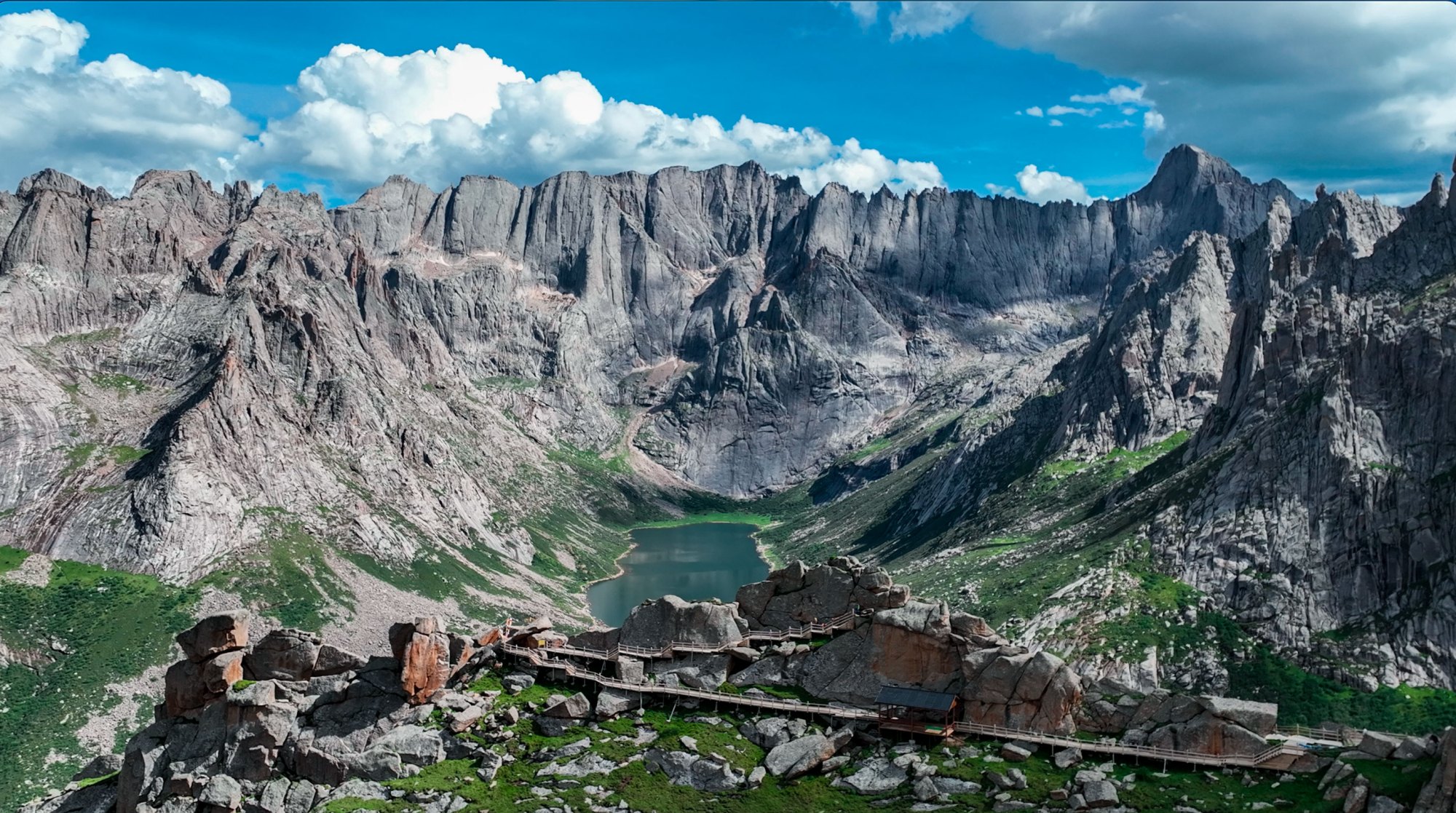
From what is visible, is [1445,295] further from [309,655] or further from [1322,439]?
[309,655]

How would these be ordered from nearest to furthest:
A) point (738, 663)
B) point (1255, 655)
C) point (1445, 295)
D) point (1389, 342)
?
1. point (738, 663)
2. point (1255, 655)
3. point (1389, 342)
4. point (1445, 295)

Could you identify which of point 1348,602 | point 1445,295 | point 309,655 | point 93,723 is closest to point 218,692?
point 309,655

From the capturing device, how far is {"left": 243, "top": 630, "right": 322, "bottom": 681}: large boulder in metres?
94.6

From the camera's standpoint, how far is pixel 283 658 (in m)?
95.1

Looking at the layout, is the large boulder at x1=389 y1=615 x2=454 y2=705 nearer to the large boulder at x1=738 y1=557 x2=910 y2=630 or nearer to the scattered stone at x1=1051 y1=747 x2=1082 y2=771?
the large boulder at x1=738 y1=557 x2=910 y2=630

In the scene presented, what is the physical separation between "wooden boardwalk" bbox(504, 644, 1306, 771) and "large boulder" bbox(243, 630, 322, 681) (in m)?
15.6

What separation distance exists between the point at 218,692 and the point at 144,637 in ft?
392

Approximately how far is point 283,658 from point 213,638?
20.4 ft

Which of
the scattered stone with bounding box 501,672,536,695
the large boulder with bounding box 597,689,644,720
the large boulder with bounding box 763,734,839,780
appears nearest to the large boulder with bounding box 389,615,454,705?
the scattered stone with bounding box 501,672,536,695

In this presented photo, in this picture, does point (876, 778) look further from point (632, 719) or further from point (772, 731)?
point (632, 719)

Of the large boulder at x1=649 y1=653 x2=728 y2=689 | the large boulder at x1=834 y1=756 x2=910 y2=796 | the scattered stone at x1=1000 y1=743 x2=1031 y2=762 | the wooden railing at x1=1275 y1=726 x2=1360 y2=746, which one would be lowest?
the large boulder at x1=834 y1=756 x2=910 y2=796

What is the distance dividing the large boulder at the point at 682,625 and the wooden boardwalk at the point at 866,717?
3.75 metres

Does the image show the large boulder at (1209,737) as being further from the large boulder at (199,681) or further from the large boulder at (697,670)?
the large boulder at (199,681)

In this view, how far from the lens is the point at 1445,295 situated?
196625 mm
